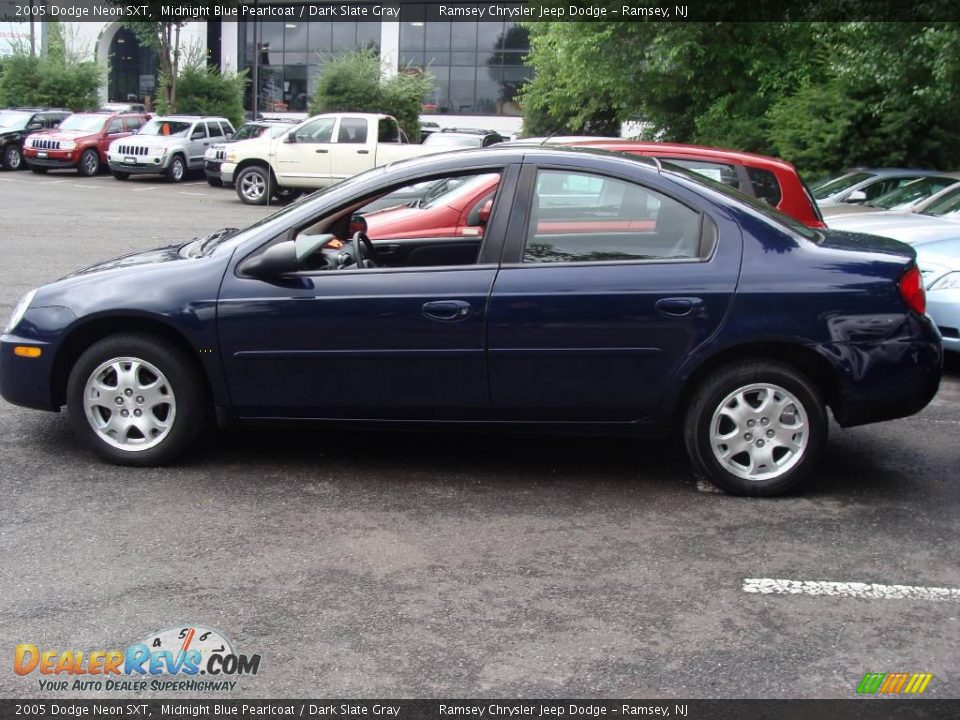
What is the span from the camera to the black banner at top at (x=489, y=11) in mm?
17359

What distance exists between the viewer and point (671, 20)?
21.7 m

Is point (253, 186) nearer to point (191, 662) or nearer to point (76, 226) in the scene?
point (76, 226)

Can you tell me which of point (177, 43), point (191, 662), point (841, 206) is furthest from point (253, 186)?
point (191, 662)

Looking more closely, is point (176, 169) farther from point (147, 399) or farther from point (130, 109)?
point (147, 399)

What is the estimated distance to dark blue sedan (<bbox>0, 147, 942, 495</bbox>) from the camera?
523 centimetres

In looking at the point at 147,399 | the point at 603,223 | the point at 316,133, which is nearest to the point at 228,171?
the point at 316,133

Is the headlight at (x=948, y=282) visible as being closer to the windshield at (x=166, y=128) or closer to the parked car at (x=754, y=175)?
the parked car at (x=754, y=175)

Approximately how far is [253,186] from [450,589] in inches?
801

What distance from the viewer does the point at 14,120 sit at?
103 feet

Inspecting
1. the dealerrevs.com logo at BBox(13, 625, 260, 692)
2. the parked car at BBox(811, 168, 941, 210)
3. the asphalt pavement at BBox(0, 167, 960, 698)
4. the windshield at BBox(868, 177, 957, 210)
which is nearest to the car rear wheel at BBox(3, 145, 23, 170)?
the parked car at BBox(811, 168, 941, 210)

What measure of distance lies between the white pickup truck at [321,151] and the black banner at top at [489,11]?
4605mm

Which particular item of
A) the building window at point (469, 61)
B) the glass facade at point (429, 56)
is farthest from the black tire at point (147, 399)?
the building window at point (469, 61)

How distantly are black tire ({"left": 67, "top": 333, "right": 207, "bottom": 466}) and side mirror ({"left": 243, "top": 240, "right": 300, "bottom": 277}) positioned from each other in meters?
0.58

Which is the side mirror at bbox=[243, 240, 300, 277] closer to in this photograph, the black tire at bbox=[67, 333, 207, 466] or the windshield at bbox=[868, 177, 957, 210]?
the black tire at bbox=[67, 333, 207, 466]
